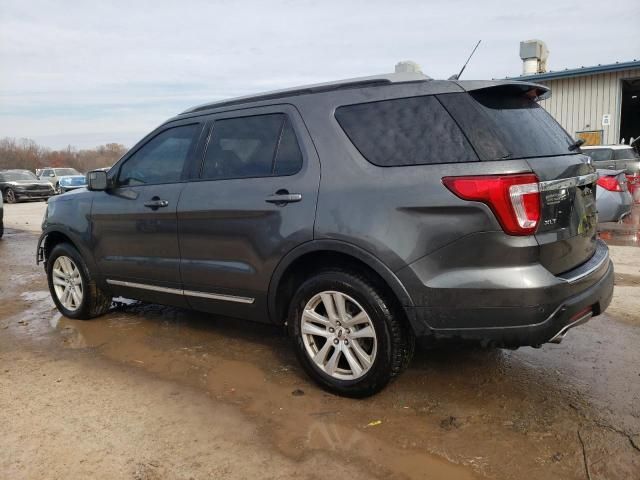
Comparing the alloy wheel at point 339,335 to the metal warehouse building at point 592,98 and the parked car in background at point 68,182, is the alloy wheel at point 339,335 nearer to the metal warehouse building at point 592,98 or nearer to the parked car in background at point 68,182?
the metal warehouse building at point 592,98

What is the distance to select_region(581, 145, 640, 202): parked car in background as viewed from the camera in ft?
43.3

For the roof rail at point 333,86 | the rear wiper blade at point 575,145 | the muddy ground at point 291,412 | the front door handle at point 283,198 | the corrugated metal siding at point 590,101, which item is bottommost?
the muddy ground at point 291,412

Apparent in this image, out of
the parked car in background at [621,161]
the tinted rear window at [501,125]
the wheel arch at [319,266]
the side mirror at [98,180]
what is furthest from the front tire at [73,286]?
the parked car in background at [621,161]

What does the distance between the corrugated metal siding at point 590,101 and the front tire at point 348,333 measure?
681 inches

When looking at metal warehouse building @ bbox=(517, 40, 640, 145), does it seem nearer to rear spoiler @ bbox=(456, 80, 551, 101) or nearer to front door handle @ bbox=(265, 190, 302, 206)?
rear spoiler @ bbox=(456, 80, 551, 101)

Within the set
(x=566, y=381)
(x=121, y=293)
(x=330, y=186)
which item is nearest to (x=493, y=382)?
(x=566, y=381)

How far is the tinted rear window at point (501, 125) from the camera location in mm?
2887

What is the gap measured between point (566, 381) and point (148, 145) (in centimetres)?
355

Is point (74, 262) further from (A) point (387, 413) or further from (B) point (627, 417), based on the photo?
(B) point (627, 417)

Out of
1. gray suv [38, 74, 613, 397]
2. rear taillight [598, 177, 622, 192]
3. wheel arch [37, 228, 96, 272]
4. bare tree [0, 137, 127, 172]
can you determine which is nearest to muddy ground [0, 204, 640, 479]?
gray suv [38, 74, 613, 397]

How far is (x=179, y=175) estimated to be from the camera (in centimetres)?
423

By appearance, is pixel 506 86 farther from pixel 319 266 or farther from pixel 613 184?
pixel 613 184

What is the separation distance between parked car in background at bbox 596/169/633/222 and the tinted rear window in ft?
21.9

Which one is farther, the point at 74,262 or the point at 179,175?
the point at 74,262
